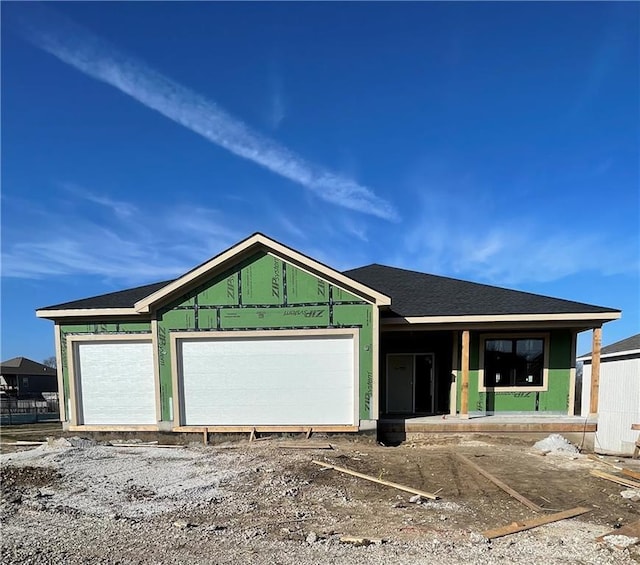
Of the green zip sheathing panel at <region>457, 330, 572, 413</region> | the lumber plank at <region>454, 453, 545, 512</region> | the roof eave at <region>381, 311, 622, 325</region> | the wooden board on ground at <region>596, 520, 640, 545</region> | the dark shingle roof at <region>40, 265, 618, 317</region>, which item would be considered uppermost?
the dark shingle roof at <region>40, 265, 618, 317</region>

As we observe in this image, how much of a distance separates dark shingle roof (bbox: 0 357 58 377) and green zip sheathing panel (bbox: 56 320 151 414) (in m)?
44.5

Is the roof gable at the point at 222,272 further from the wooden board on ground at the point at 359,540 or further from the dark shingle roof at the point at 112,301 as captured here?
the wooden board on ground at the point at 359,540

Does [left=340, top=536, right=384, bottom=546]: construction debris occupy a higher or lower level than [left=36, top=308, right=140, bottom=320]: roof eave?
lower

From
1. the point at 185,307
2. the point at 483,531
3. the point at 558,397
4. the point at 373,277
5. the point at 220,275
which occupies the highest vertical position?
the point at 373,277

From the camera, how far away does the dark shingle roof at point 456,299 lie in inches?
432

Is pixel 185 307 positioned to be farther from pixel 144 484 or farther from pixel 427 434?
pixel 427 434

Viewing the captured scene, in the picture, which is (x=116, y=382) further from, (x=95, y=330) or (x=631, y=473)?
(x=631, y=473)

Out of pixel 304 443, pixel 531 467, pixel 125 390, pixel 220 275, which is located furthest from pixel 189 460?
pixel 531 467

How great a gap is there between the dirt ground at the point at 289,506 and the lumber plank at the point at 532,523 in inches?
4.1

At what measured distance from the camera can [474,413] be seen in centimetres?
Result: 1166

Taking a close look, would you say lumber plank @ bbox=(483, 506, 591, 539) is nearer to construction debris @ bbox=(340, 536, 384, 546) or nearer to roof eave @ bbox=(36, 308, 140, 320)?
construction debris @ bbox=(340, 536, 384, 546)

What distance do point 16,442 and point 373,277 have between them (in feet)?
40.0

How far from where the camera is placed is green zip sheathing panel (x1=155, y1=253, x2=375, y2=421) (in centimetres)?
1031

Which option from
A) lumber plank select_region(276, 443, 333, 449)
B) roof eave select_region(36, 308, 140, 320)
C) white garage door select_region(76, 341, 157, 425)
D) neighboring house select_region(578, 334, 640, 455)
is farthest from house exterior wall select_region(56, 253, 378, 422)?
neighboring house select_region(578, 334, 640, 455)
